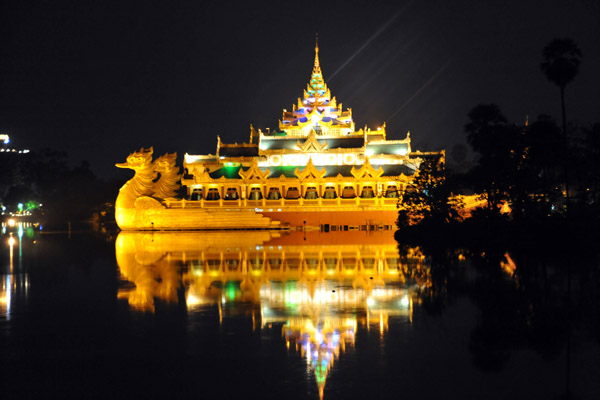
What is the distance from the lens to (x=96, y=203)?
84.9 m

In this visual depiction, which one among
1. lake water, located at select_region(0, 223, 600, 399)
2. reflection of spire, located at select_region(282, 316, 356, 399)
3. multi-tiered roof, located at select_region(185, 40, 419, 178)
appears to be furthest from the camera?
multi-tiered roof, located at select_region(185, 40, 419, 178)

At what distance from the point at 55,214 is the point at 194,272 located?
7547 centimetres

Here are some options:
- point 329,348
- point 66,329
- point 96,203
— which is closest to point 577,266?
point 329,348

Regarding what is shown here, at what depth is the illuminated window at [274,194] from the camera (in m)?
58.3

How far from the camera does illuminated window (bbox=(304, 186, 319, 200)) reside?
5774 centimetres

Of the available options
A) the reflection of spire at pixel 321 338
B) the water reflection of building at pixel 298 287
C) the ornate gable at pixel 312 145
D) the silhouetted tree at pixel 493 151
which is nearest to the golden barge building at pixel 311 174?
the ornate gable at pixel 312 145

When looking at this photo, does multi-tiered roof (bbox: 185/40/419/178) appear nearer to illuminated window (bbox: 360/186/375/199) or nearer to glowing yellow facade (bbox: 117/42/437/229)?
glowing yellow facade (bbox: 117/42/437/229)

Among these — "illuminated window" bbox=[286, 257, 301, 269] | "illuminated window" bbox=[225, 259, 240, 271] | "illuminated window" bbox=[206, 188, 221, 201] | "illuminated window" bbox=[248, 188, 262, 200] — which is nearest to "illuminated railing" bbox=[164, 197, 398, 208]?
"illuminated window" bbox=[248, 188, 262, 200]

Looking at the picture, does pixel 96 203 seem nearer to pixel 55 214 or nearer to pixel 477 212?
pixel 55 214

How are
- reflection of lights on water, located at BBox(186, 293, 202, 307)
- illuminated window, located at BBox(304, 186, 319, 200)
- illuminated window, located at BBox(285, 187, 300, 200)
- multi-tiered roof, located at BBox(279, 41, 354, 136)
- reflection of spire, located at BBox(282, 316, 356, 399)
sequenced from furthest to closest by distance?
multi-tiered roof, located at BBox(279, 41, 354, 136) → illuminated window, located at BBox(285, 187, 300, 200) → illuminated window, located at BBox(304, 186, 319, 200) → reflection of lights on water, located at BBox(186, 293, 202, 307) → reflection of spire, located at BBox(282, 316, 356, 399)

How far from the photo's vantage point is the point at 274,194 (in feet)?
192

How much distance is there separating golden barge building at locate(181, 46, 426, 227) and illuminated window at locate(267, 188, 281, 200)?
0.11 metres

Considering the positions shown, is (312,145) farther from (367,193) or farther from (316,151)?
(367,193)

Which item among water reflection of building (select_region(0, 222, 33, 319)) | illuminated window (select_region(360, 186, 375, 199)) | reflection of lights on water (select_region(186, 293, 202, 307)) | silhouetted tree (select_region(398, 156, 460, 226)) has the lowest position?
reflection of lights on water (select_region(186, 293, 202, 307))
